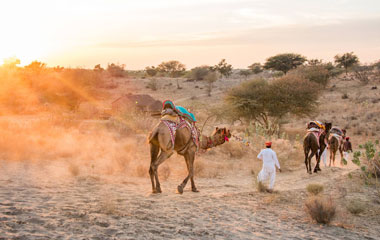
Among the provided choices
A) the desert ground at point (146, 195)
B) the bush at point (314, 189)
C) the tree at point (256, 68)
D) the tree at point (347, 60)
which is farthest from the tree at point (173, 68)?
the bush at point (314, 189)

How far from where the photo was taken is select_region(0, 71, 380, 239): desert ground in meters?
5.64

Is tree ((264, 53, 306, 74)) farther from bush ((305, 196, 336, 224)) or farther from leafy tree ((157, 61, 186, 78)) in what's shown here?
bush ((305, 196, 336, 224))

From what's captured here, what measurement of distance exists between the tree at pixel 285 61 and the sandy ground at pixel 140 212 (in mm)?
53655

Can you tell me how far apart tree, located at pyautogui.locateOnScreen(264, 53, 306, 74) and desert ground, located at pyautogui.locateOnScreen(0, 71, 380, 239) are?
45.7 meters

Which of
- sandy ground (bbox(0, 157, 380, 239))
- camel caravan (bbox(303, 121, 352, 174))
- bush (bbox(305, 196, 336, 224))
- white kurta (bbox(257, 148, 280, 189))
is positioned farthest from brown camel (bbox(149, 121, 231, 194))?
camel caravan (bbox(303, 121, 352, 174))

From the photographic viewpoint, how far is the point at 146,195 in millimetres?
8367

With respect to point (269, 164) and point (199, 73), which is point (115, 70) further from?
point (269, 164)

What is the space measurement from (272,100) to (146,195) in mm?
21875

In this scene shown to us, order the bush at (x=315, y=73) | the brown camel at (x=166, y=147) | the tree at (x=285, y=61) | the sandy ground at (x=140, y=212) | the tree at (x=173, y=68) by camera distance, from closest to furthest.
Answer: the sandy ground at (x=140, y=212)
the brown camel at (x=166, y=147)
the bush at (x=315, y=73)
the tree at (x=285, y=61)
the tree at (x=173, y=68)

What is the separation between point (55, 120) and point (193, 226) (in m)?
18.1

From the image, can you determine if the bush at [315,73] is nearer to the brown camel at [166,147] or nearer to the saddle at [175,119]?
the saddle at [175,119]

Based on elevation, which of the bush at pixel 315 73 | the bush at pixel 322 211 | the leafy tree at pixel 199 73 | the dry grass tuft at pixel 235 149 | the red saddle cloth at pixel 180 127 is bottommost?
the dry grass tuft at pixel 235 149

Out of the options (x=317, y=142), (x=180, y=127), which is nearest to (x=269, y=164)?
(x=180, y=127)

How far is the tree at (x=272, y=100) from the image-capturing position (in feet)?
92.9
